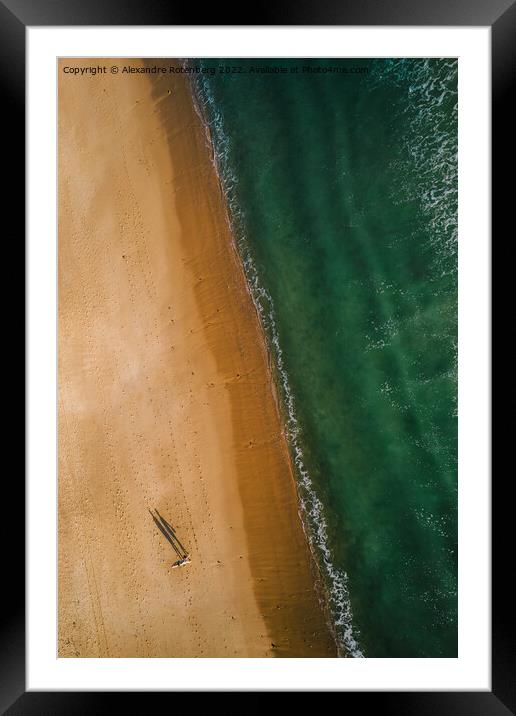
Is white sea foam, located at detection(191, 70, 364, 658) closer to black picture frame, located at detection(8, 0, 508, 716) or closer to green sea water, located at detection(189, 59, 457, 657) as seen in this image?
green sea water, located at detection(189, 59, 457, 657)

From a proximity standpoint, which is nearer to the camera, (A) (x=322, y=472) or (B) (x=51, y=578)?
(B) (x=51, y=578)

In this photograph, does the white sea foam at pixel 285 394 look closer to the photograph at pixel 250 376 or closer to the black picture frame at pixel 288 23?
the photograph at pixel 250 376

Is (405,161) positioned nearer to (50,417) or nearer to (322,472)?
(322,472)

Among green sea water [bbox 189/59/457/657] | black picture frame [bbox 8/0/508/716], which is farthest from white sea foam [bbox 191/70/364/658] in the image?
black picture frame [bbox 8/0/508/716]

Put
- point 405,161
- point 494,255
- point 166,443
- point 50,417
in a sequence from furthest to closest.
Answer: point 166,443 → point 405,161 → point 50,417 → point 494,255

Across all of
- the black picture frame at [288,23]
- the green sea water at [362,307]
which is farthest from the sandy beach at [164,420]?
the black picture frame at [288,23]

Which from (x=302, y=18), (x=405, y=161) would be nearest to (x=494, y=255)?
(x=405, y=161)

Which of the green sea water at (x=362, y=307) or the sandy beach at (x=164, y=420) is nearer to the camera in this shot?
the green sea water at (x=362, y=307)
